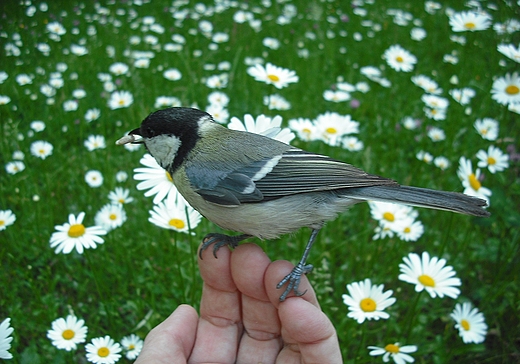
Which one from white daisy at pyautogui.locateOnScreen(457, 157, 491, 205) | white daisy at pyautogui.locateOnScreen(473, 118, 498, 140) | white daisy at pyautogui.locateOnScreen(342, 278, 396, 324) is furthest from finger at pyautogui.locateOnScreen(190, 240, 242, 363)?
white daisy at pyautogui.locateOnScreen(473, 118, 498, 140)

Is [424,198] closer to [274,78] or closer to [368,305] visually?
[368,305]

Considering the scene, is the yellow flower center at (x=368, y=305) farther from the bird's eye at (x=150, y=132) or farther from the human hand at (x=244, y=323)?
the bird's eye at (x=150, y=132)

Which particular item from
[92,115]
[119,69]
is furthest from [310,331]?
[119,69]

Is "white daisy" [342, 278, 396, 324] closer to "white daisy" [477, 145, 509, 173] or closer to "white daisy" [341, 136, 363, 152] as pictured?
"white daisy" [477, 145, 509, 173]

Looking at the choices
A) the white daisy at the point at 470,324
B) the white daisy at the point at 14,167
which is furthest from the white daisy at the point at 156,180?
the white daisy at the point at 470,324

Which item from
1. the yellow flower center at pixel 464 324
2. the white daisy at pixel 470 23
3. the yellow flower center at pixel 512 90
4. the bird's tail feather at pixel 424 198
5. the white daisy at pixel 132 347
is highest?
the white daisy at pixel 470 23

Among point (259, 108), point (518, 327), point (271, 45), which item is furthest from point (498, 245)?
point (271, 45)

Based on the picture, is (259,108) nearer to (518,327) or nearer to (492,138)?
(492,138)
